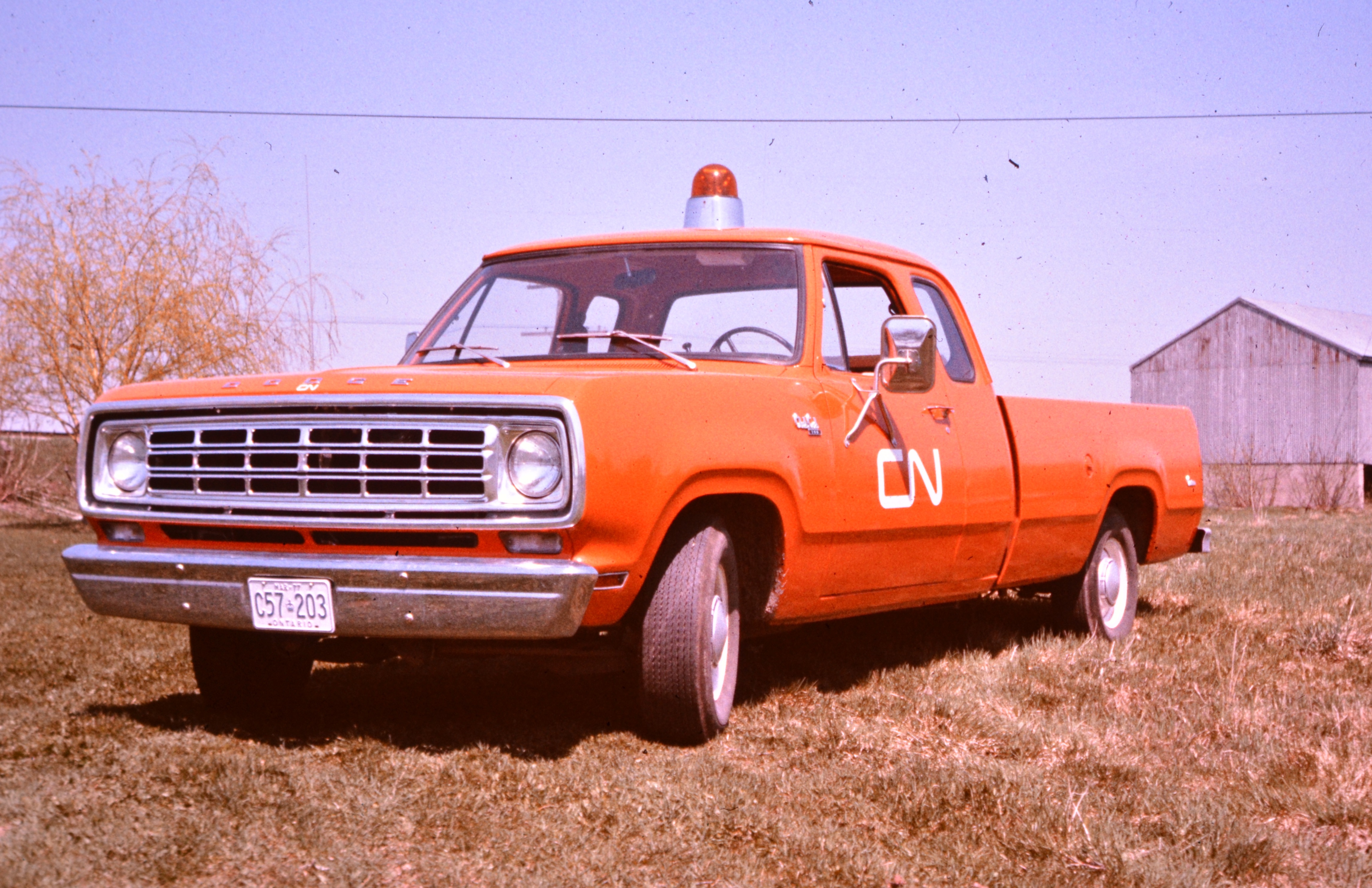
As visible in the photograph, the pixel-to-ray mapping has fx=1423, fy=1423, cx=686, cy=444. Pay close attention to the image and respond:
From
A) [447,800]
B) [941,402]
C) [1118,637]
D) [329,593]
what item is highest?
[941,402]

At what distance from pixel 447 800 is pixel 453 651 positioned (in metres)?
0.74

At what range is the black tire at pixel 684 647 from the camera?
4.58 metres

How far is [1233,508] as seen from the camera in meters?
32.8

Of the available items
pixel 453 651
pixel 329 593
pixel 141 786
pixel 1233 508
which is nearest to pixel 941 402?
pixel 453 651

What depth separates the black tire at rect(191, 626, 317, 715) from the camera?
5.13m

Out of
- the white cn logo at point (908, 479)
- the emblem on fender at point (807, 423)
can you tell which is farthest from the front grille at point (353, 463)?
the white cn logo at point (908, 479)

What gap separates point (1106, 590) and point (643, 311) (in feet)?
11.3

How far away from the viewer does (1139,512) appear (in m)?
8.34

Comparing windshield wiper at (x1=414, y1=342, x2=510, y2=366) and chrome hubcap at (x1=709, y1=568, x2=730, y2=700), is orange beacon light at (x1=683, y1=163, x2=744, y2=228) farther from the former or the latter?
chrome hubcap at (x1=709, y1=568, x2=730, y2=700)

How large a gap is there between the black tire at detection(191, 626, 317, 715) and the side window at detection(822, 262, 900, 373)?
7.83 ft

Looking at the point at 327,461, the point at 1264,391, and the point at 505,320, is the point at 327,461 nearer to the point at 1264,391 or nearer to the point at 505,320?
the point at 505,320

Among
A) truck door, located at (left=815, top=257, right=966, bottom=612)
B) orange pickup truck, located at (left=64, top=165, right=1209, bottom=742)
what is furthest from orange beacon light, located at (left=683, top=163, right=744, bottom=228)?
truck door, located at (left=815, top=257, right=966, bottom=612)

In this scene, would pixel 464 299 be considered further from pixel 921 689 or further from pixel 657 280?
pixel 921 689

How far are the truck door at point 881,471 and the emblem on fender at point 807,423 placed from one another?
0.12m
